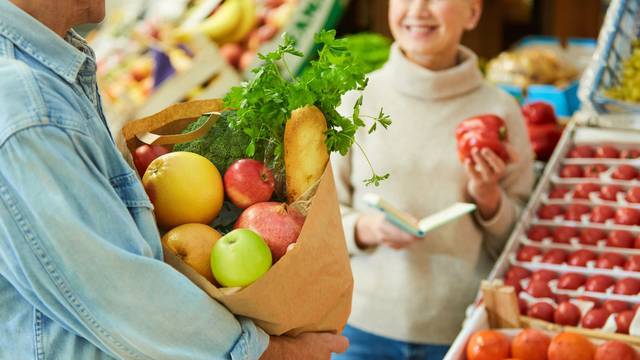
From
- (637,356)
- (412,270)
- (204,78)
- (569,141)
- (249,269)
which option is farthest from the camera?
(204,78)

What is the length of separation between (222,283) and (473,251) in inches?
51.3

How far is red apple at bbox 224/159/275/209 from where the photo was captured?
4.64ft

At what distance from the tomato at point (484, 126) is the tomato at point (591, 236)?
1.19 feet

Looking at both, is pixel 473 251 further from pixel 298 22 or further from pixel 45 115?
pixel 298 22

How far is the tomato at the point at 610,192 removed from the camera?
248 cm

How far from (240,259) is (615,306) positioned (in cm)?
118

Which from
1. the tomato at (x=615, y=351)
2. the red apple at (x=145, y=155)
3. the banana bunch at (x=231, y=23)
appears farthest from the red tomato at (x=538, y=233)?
the banana bunch at (x=231, y=23)

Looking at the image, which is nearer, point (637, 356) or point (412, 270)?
point (637, 356)

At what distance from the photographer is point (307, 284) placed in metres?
1.36

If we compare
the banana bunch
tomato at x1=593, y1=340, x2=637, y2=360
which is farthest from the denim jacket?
the banana bunch

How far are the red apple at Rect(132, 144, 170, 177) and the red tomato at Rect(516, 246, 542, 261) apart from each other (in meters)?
1.24

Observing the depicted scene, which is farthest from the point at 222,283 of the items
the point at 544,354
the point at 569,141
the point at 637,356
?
the point at 569,141

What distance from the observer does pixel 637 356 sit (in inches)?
72.9

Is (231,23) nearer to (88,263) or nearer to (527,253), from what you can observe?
(527,253)
